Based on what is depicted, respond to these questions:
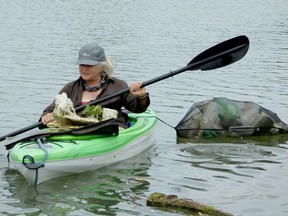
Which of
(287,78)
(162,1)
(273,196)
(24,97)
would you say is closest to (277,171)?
(273,196)

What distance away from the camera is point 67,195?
7762 mm

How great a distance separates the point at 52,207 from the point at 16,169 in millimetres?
923

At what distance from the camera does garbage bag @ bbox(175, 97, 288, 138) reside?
10.4 meters

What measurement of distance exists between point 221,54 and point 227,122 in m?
0.97

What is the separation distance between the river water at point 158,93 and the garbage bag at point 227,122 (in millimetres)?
147

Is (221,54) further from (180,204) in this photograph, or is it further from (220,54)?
(180,204)

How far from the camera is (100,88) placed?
29.9 feet

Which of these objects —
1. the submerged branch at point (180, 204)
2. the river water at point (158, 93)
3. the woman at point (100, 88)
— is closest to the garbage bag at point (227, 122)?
the river water at point (158, 93)

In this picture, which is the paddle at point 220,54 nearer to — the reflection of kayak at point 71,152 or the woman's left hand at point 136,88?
the woman's left hand at point 136,88

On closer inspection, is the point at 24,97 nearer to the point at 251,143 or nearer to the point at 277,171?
the point at 251,143

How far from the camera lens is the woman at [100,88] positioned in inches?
351

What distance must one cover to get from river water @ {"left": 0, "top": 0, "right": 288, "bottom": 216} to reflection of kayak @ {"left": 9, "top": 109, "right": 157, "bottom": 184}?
11 cm

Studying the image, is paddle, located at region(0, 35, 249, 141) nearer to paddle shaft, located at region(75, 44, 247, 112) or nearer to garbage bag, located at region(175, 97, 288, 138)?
paddle shaft, located at region(75, 44, 247, 112)

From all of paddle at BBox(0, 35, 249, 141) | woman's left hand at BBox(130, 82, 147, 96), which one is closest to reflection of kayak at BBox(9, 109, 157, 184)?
woman's left hand at BBox(130, 82, 147, 96)
